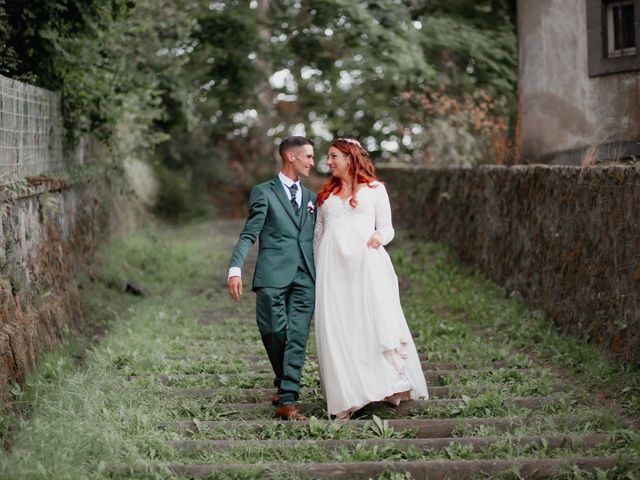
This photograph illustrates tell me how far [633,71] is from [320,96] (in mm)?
14019

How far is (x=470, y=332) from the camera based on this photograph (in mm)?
9133

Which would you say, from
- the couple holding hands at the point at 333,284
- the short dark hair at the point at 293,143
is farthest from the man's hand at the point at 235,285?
the short dark hair at the point at 293,143

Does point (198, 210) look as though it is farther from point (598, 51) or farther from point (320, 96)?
point (598, 51)

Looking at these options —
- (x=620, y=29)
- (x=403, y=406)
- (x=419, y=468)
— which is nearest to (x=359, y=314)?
(x=403, y=406)

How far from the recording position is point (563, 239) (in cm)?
852

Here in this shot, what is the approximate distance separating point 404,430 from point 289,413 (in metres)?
0.79

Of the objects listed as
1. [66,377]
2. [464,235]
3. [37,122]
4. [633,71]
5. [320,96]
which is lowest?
[66,377]

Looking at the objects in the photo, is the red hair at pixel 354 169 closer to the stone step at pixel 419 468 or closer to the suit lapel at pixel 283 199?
the suit lapel at pixel 283 199

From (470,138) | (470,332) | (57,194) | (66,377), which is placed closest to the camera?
(66,377)

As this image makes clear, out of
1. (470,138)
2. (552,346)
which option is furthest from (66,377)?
(470,138)

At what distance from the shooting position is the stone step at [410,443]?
528 cm

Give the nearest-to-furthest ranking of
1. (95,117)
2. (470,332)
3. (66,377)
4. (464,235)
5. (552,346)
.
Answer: (66,377) < (552,346) < (470,332) < (95,117) < (464,235)

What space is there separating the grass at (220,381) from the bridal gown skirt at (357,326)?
239 millimetres

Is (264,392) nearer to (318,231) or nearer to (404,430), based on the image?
(318,231)
